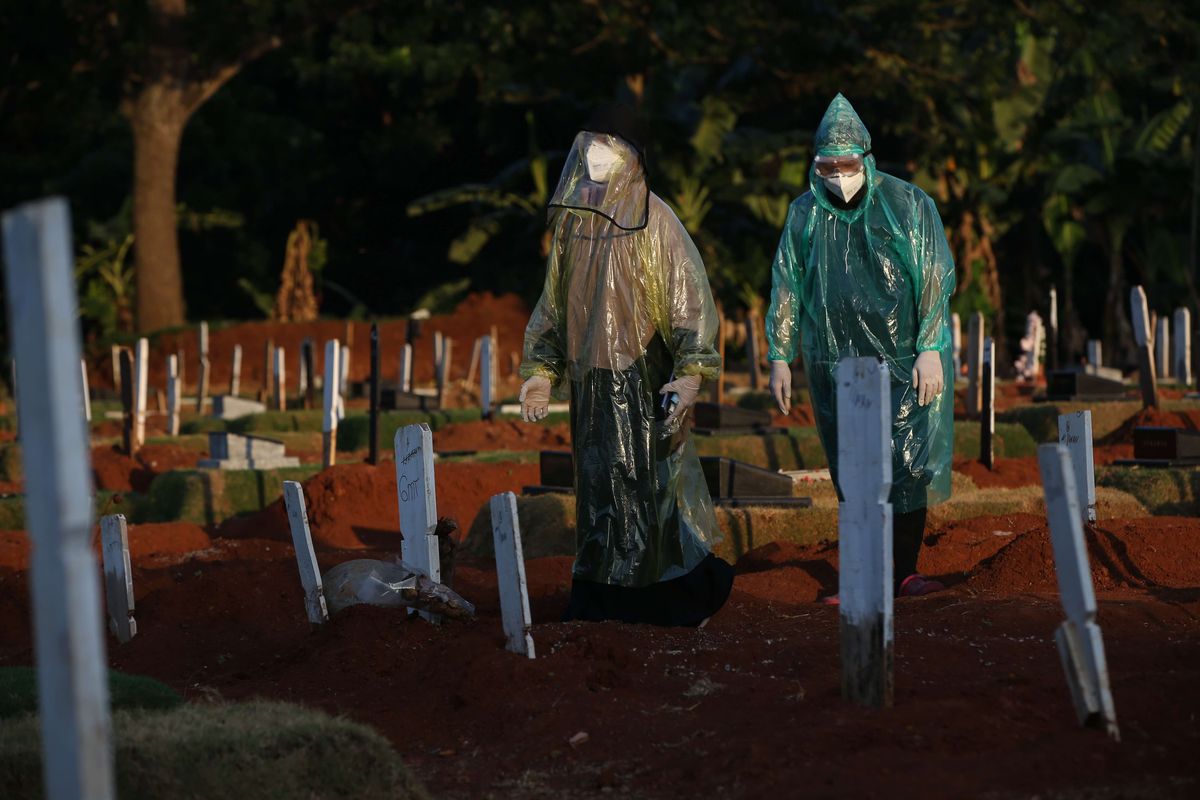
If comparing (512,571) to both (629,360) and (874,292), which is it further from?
(874,292)

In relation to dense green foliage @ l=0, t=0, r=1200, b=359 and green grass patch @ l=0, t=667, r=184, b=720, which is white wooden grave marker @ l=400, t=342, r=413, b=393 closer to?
dense green foliage @ l=0, t=0, r=1200, b=359

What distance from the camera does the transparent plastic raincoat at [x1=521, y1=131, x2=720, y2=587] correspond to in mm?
6734

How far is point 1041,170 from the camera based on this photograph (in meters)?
26.5

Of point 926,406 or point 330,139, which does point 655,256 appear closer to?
point 926,406

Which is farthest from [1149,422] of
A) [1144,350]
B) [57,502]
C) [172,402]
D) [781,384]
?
[57,502]

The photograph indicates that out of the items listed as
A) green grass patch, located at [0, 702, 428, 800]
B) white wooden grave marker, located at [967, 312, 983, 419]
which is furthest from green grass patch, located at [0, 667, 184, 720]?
white wooden grave marker, located at [967, 312, 983, 419]

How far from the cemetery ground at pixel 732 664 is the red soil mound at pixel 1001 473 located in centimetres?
8

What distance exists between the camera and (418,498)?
6.42 m

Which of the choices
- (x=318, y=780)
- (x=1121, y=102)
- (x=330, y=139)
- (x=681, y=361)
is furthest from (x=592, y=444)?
(x=330, y=139)

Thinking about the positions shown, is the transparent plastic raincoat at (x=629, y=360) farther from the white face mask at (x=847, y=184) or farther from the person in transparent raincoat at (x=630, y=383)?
the white face mask at (x=847, y=184)

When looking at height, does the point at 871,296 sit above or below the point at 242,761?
above

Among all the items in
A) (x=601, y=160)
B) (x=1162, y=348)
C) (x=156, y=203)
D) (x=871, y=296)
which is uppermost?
(x=156, y=203)

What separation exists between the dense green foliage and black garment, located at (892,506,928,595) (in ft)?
51.7

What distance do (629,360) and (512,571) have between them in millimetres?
1261
